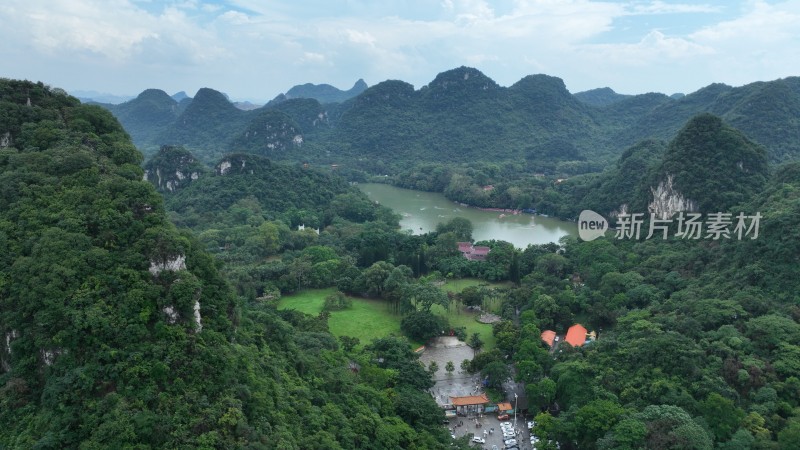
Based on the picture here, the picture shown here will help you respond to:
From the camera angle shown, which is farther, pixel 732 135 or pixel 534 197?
pixel 534 197

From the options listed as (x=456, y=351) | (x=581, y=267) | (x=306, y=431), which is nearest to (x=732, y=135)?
(x=581, y=267)

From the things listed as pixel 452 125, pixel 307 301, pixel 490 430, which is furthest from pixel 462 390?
pixel 452 125

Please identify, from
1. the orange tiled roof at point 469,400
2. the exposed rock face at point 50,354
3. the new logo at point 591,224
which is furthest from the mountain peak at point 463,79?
the exposed rock face at point 50,354

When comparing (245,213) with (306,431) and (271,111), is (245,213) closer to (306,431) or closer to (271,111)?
(306,431)

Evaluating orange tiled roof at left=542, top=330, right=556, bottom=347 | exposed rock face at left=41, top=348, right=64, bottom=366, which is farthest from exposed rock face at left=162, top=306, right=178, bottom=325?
orange tiled roof at left=542, top=330, right=556, bottom=347

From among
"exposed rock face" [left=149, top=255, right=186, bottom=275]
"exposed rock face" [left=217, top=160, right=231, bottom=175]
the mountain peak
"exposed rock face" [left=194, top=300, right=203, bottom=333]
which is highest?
the mountain peak

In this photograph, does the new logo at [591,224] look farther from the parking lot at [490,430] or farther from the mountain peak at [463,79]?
the mountain peak at [463,79]

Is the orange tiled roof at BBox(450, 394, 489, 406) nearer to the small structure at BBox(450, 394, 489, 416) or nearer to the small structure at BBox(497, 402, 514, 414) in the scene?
the small structure at BBox(450, 394, 489, 416)
